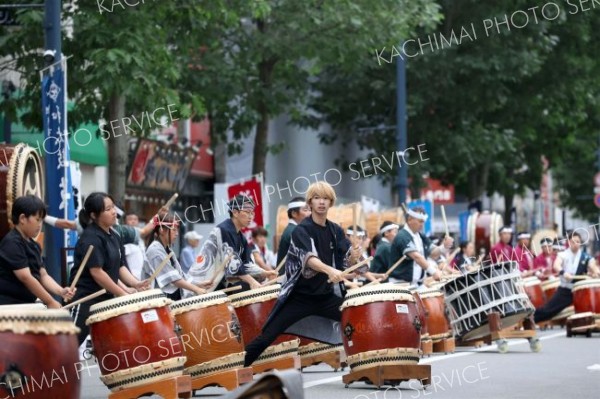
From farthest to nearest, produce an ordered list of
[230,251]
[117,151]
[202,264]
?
[117,151] → [202,264] → [230,251]

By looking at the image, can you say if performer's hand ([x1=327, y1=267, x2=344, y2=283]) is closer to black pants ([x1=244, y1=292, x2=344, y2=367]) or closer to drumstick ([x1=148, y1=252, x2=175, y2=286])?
black pants ([x1=244, y1=292, x2=344, y2=367])

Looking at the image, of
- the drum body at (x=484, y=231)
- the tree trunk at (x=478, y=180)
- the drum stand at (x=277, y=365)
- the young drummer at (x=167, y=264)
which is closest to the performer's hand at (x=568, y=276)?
the drum body at (x=484, y=231)

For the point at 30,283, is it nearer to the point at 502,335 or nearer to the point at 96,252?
the point at 96,252

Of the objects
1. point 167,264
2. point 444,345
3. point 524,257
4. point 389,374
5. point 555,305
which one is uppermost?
point 524,257

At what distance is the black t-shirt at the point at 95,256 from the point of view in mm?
12164

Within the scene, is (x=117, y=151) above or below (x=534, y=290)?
above

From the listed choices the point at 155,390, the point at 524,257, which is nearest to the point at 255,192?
the point at 524,257

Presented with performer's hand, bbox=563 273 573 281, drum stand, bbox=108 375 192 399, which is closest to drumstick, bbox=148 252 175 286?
drum stand, bbox=108 375 192 399

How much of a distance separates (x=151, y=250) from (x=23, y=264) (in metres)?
3.53

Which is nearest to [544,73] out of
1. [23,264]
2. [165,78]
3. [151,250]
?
[165,78]

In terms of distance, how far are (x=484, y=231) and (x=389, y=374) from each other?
2327cm

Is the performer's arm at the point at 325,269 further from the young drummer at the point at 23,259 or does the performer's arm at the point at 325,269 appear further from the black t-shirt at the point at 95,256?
the young drummer at the point at 23,259

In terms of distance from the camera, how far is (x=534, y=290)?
27.8 metres

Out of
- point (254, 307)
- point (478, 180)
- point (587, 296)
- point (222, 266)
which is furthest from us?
point (478, 180)
